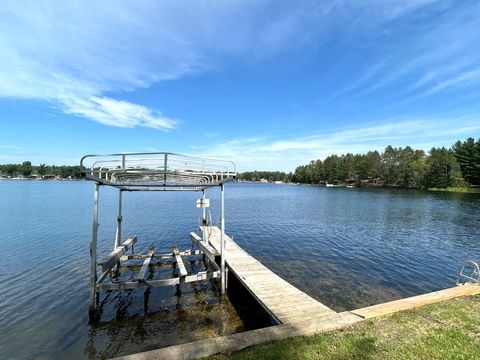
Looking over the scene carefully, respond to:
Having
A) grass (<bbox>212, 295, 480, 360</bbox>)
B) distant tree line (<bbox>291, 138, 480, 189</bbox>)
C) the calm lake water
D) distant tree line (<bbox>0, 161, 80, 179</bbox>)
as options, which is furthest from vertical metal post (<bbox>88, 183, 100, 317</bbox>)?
distant tree line (<bbox>0, 161, 80, 179</bbox>)

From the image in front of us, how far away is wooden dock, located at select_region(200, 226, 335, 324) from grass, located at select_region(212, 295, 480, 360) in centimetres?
136

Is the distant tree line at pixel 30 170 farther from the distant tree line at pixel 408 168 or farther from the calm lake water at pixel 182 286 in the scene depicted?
the calm lake water at pixel 182 286

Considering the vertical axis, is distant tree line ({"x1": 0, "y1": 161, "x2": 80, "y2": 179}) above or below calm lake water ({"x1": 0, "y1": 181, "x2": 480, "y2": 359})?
above

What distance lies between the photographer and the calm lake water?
8398 millimetres

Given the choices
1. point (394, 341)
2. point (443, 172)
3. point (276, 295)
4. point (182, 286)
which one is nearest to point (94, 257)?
point (182, 286)

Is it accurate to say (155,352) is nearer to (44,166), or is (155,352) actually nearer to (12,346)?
(12,346)

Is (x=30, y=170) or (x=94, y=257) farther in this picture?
(x=30, y=170)

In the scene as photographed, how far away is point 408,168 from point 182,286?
115m

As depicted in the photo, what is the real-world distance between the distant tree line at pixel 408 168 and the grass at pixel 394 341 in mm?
103660

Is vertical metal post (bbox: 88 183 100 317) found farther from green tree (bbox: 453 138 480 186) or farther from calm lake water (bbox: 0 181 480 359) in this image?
green tree (bbox: 453 138 480 186)

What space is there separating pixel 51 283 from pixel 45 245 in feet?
26.3

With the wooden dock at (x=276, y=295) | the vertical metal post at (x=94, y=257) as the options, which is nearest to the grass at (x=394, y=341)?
the wooden dock at (x=276, y=295)

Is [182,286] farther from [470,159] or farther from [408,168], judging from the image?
[408,168]

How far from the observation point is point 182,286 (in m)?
12.2
